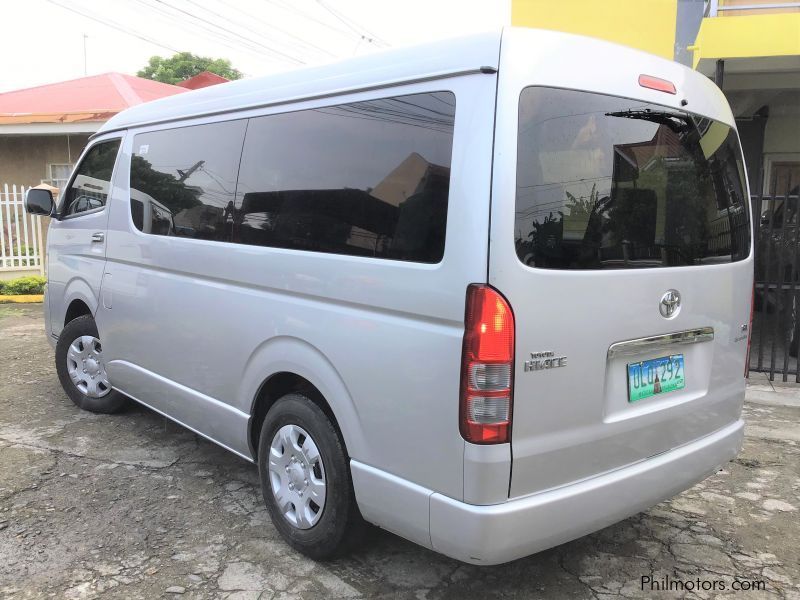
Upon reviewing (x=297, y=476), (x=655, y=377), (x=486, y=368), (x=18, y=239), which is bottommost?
(x=297, y=476)

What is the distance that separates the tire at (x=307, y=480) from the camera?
8.97ft

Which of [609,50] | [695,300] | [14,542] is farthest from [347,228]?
[14,542]

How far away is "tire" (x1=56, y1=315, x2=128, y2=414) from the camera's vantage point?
4793mm

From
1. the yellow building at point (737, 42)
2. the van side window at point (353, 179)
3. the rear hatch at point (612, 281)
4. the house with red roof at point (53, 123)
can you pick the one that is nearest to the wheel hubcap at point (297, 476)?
the van side window at point (353, 179)

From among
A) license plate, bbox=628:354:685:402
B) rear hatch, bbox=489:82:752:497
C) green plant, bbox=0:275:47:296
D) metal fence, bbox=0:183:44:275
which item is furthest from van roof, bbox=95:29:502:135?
metal fence, bbox=0:183:44:275

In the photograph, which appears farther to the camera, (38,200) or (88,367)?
(38,200)

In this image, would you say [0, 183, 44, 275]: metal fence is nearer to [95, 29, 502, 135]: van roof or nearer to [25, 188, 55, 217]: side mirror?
[25, 188, 55, 217]: side mirror

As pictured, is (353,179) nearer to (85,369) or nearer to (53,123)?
(85,369)

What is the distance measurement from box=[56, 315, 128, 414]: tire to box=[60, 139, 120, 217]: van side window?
2.77 ft

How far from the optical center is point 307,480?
9.52ft

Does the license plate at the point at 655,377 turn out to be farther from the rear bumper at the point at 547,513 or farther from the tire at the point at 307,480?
the tire at the point at 307,480

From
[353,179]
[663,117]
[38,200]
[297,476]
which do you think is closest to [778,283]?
[663,117]

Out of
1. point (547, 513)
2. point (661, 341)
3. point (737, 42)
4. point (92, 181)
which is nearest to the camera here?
point (547, 513)

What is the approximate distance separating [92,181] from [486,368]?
148 inches
